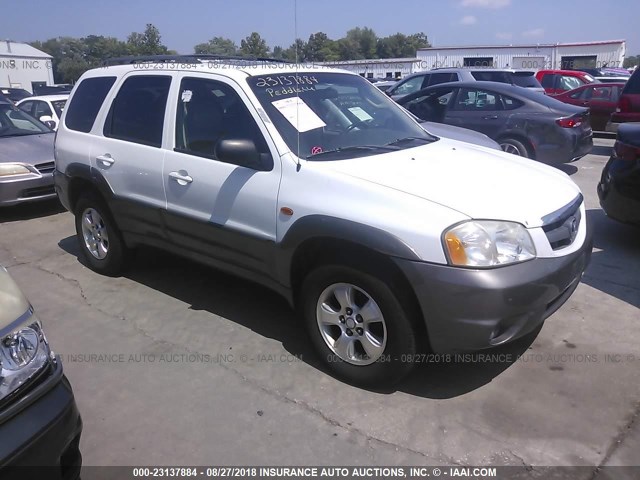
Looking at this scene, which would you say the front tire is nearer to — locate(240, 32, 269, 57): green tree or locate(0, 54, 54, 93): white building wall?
locate(240, 32, 269, 57): green tree

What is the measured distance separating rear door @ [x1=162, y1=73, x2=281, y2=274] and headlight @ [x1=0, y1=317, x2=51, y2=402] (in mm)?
1642

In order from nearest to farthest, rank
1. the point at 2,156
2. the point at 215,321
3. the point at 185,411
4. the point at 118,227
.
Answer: the point at 185,411 < the point at 215,321 < the point at 118,227 < the point at 2,156

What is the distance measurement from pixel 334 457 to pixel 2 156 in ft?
22.1

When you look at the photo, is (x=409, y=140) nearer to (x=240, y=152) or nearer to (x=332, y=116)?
(x=332, y=116)

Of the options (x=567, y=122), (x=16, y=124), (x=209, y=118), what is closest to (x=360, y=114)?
(x=209, y=118)

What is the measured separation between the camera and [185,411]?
3.19 metres

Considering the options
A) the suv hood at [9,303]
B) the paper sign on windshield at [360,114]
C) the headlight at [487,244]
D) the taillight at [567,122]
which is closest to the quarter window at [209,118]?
the paper sign on windshield at [360,114]

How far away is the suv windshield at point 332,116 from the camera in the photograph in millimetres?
3623

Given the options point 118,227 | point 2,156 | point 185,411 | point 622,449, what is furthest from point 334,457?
point 2,156

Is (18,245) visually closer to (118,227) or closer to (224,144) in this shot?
(118,227)

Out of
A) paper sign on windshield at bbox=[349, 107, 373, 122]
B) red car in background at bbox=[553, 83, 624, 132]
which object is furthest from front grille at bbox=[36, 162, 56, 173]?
red car in background at bbox=[553, 83, 624, 132]

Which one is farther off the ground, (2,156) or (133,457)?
(2,156)

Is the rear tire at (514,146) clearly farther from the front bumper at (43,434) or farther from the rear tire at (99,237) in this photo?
the front bumper at (43,434)

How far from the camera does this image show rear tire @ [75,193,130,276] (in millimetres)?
4945
